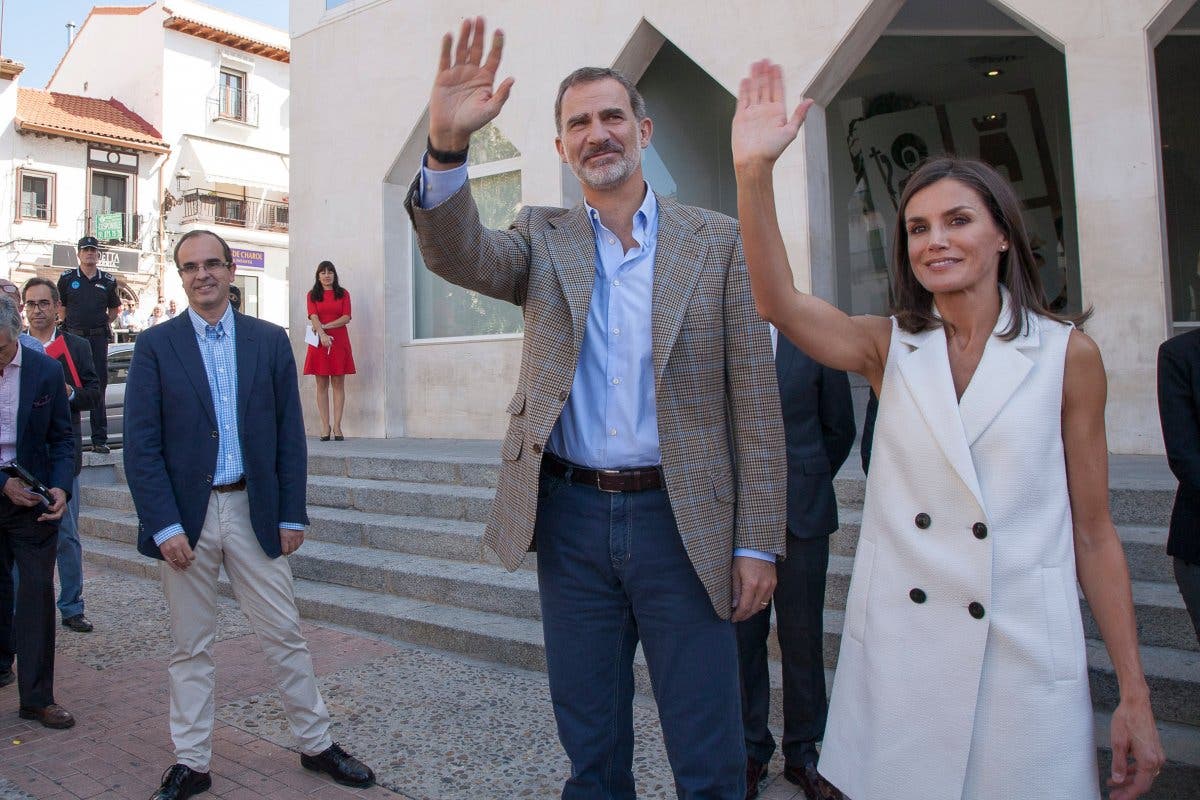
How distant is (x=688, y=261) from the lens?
2242 mm

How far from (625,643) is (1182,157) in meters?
9.43

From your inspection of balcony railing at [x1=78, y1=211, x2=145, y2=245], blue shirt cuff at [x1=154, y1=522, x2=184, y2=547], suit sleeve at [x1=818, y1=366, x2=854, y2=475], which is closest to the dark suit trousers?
suit sleeve at [x1=818, y1=366, x2=854, y2=475]

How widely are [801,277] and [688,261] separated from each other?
16.5ft

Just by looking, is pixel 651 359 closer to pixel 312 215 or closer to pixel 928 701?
pixel 928 701

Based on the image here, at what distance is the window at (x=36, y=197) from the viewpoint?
28.5 metres

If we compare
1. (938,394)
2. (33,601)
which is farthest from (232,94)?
(938,394)

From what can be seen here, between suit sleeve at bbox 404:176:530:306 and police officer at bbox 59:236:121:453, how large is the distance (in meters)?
8.09

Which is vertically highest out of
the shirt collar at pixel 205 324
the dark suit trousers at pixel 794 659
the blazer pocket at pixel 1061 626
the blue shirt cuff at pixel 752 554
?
the shirt collar at pixel 205 324

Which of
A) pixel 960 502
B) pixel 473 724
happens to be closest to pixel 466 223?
pixel 960 502

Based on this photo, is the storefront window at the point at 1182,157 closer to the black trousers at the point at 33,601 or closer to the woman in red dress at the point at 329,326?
the woman in red dress at the point at 329,326

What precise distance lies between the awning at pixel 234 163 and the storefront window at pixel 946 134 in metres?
28.1

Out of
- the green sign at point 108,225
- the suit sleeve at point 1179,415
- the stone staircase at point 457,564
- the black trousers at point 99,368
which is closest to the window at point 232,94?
the green sign at point 108,225

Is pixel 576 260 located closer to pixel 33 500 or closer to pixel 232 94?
pixel 33 500

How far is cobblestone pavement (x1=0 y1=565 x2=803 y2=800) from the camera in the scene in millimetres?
3428
